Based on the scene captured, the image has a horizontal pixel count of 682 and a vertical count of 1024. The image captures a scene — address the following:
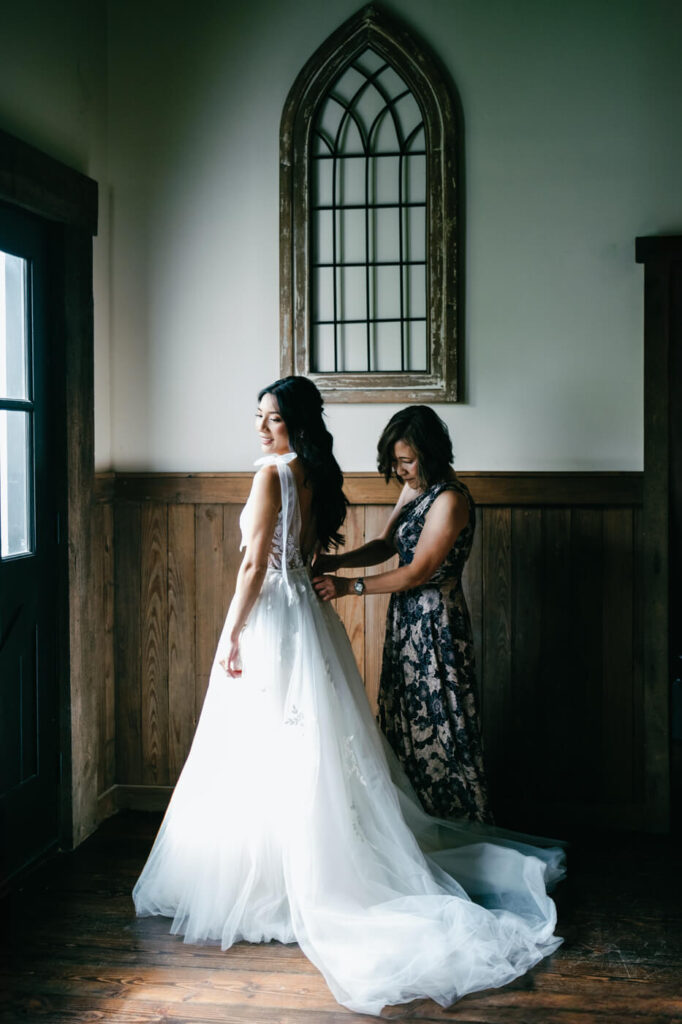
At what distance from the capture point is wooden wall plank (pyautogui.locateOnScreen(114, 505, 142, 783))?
12.6 feet

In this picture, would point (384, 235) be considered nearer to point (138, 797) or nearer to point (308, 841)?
point (308, 841)

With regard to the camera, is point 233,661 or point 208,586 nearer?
point 233,661

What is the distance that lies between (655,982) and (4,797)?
2.06m

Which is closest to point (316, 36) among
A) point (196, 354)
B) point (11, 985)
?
point (196, 354)

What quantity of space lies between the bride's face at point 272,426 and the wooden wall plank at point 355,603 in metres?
0.80

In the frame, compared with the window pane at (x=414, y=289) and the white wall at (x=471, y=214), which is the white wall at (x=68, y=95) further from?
the window pane at (x=414, y=289)

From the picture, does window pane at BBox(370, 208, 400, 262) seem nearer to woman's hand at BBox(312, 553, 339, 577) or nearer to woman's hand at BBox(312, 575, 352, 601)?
woman's hand at BBox(312, 553, 339, 577)

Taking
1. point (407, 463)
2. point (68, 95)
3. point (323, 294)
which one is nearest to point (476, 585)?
point (407, 463)

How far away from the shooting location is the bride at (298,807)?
106 inches

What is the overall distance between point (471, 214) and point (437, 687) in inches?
70.1

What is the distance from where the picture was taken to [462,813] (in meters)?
3.18

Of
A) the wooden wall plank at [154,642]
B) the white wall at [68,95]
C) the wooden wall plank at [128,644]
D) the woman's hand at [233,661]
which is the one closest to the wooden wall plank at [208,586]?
the wooden wall plank at [154,642]

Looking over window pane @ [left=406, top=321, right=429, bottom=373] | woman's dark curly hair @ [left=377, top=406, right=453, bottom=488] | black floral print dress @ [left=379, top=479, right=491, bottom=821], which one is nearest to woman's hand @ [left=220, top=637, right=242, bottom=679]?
black floral print dress @ [left=379, top=479, right=491, bottom=821]

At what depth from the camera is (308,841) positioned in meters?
2.74
